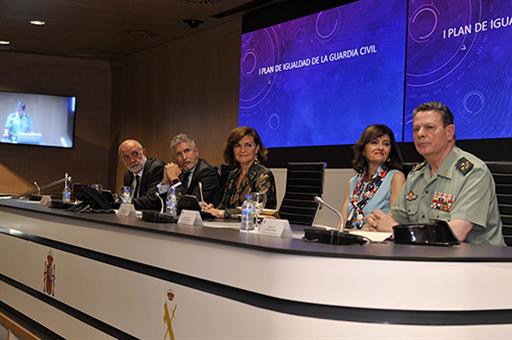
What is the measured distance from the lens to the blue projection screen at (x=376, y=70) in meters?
5.22

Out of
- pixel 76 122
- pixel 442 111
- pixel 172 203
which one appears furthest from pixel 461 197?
pixel 76 122

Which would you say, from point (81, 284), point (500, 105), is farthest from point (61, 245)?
point (500, 105)

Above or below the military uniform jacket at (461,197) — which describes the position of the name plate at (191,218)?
below

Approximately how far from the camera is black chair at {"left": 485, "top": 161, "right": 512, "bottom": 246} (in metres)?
3.35

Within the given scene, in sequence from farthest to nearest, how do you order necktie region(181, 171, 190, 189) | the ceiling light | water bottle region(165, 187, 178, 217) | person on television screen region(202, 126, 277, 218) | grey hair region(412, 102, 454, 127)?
1. the ceiling light
2. necktie region(181, 171, 190, 189)
3. person on television screen region(202, 126, 277, 218)
4. water bottle region(165, 187, 178, 217)
5. grey hair region(412, 102, 454, 127)

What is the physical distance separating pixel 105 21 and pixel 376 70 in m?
Answer: 3.83

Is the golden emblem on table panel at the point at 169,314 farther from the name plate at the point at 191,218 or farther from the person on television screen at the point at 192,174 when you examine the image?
the person on television screen at the point at 192,174

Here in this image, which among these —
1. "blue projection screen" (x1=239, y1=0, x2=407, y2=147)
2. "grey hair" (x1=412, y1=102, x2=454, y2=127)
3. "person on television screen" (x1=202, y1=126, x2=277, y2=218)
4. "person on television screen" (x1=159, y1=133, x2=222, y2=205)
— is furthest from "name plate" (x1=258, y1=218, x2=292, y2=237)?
"blue projection screen" (x1=239, y1=0, x2=407, y2=147)

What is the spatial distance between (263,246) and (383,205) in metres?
1.94

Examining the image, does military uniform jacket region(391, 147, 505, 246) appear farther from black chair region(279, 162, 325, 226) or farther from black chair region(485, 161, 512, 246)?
black chair region(279, 162, 325, 226)

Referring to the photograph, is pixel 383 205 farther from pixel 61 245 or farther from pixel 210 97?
pixel 210 97

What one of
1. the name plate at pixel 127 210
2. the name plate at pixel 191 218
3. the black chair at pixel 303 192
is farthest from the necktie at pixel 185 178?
the name plate at pixel 191 218

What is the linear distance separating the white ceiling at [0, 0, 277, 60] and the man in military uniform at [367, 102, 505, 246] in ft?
15.6

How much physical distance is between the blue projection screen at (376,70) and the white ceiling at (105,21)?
24.8 inches
